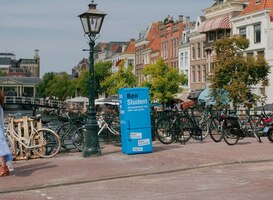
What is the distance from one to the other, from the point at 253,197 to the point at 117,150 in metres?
6.83

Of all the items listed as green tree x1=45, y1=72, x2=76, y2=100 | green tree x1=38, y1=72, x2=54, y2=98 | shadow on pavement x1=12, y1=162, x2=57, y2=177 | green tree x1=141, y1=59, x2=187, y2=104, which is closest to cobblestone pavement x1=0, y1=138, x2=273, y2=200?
shadow on pavement x1=12, y1=162, x2=57, y2=177

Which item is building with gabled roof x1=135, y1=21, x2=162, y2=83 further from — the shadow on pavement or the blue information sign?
the shadow on pavement

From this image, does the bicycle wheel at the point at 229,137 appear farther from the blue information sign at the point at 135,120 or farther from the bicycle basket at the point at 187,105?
the bicycle basket at the point at 187,105

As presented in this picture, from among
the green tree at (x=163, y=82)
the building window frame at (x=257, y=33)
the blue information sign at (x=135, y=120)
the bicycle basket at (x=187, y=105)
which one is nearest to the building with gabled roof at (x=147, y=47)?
the green tree at (x=163, y=82)

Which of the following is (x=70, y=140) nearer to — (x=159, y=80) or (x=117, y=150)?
(x=117, y=150)

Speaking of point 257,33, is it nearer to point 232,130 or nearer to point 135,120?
point 232,130

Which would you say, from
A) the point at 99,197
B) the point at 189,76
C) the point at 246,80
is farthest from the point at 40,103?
the point at 99,197

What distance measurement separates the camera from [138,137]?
1343cm

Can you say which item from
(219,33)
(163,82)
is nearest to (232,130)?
(163,82)

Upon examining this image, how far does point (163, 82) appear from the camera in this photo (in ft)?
167

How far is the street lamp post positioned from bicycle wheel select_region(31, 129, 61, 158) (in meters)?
0.92

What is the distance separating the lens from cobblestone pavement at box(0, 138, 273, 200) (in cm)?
857

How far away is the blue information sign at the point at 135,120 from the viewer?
43.8 feet

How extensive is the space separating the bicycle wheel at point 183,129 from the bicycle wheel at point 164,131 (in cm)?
19
